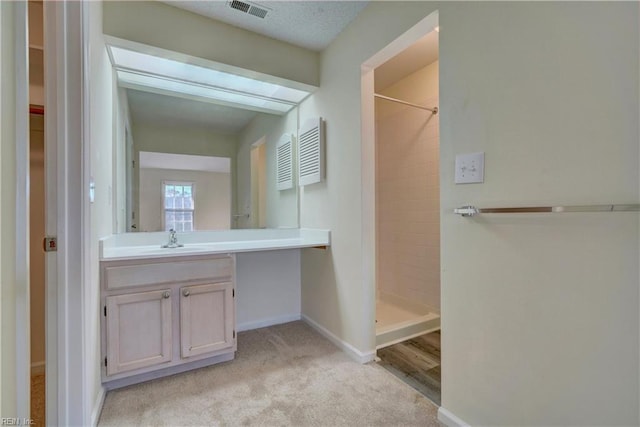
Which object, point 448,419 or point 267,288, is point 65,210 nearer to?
point 267,288

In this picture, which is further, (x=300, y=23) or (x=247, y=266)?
(x=247, y=266)

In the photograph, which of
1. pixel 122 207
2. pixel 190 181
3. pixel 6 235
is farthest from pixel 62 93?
pixel 190 181

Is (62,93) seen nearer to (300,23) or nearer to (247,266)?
(300,23)

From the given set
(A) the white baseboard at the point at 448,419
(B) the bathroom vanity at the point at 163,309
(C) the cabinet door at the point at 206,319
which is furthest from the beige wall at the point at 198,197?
(A) the white baseboard at the point at 448,419

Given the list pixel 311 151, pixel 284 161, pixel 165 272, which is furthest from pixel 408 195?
pixel 165 272

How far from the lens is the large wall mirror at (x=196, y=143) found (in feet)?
6.92

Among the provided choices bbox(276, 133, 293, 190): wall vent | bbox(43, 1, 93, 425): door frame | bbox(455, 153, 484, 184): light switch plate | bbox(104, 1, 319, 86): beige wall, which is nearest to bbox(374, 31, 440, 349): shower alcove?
bbox(104, 1, 319, 86): beige wall

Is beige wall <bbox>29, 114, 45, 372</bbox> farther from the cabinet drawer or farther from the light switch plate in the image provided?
the light switch plate

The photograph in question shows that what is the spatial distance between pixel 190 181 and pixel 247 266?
2.84ft

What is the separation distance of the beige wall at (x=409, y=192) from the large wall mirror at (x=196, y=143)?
111cm

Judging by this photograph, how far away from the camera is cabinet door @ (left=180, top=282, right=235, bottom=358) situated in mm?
1808

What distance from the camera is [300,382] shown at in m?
1.74

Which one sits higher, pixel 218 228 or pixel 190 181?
pixel 190 181

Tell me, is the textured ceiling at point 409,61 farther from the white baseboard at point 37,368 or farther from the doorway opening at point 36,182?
the white baseboard at point 37,368
